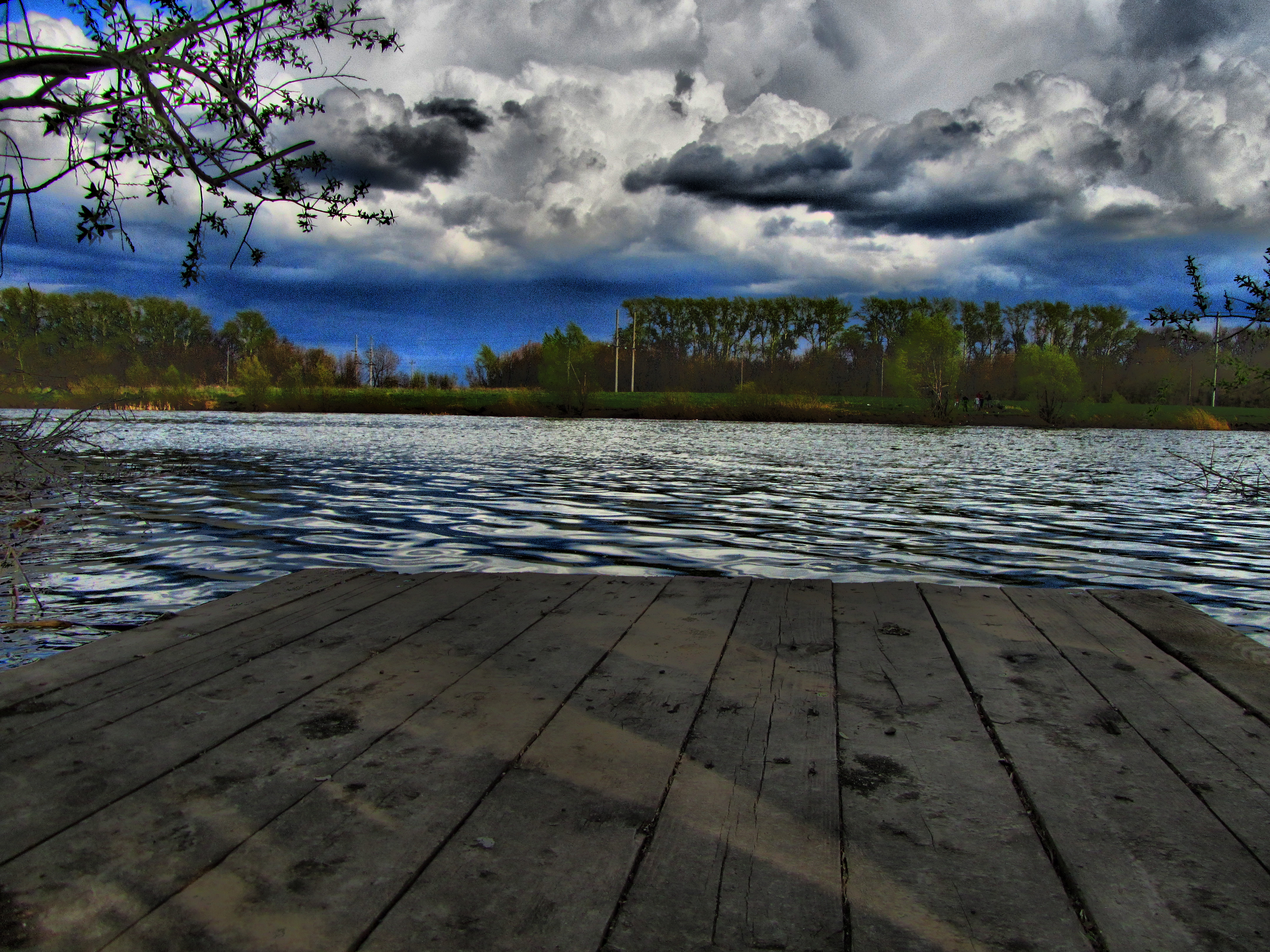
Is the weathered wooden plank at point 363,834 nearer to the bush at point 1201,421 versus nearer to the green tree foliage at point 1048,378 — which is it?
the green tree foliage at point 1048,378

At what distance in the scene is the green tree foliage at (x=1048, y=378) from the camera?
41.4 metres

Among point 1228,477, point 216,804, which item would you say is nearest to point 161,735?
point 216,804

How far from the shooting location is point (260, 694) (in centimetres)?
222

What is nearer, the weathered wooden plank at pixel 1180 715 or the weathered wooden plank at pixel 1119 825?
the weathered wooden plank at pixel 1119 825

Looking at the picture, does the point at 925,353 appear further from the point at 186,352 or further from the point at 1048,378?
the point at 186,352

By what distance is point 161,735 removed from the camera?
1937mm

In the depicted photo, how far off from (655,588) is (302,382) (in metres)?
64.9

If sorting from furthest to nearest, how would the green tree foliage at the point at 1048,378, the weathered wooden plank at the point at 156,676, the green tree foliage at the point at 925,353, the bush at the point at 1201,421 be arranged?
1. the green tree foliage at the point at 925,353
2. the bush at the point at 1201,421
3. the green tree foliage at the point at 1048,378
4. the weathered wooden plank at the point at 156,676

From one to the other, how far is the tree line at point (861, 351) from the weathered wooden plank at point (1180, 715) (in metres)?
46.1

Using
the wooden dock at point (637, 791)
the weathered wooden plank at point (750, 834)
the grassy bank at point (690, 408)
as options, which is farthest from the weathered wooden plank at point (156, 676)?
the grassy bank at point (690, 408)

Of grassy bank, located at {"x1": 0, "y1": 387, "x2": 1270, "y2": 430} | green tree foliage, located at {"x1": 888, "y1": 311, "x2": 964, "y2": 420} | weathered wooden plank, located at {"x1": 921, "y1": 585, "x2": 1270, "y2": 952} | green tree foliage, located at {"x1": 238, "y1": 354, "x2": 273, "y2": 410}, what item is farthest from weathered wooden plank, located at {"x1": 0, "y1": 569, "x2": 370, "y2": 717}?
green tree foliage, located at {"x1": 238, "y1": 354, "x2": 273, "y2": 410}

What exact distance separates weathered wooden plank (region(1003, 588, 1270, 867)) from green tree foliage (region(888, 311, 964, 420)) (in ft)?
150

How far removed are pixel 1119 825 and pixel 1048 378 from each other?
183 feet

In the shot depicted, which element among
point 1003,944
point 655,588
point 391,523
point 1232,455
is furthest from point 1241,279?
point 1232,455
